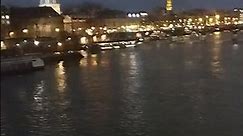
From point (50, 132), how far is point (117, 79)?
197 cm

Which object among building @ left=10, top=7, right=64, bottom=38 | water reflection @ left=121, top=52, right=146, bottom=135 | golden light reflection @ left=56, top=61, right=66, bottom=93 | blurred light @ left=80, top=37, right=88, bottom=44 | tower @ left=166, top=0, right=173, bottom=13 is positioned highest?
tower @ left=166, top=0, right=173, bottom=13

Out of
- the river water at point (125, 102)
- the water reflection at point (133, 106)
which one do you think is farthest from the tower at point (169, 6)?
the water reflection at point (133, 106)

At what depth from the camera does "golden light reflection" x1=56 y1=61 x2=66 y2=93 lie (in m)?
3.79

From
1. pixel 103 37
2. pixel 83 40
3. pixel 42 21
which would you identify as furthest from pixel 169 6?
pixel 42 21

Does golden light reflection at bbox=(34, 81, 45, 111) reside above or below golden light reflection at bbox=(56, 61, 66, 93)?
above

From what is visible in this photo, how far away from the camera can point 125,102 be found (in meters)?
3.10

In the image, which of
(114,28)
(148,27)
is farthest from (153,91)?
(148,27)

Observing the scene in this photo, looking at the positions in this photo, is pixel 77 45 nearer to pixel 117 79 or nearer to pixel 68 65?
pixel 68 65

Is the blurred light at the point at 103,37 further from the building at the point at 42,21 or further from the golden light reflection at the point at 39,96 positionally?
the golden light reflection at the point at 39,96

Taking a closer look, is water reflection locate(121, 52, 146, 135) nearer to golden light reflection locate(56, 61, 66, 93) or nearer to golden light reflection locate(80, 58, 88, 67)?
golden light reflection locate(56, 61, 66, 93)

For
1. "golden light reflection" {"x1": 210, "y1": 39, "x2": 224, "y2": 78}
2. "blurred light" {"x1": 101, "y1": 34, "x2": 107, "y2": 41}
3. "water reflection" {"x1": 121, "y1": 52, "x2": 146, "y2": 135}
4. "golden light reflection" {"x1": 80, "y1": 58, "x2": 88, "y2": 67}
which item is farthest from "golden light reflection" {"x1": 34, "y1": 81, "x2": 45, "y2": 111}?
"blurred light" {"x1": 101, "y1": 34, "x2": 107, "y2": 41}

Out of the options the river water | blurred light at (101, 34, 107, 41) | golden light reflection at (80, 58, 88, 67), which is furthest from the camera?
blurred light at (101, 34, 107, 41)

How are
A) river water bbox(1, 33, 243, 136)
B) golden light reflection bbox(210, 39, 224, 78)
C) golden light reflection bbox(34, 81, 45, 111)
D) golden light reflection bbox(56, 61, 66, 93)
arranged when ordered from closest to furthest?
river water bbox(1, 33, 243, 136) → golden light reflection bbox(34, 81, 45, 111) → golden light reflection bbox(56, 61, 66, 93) → golden light reflection bbox(210, 39, 224, 78)

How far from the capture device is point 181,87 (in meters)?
3.76
